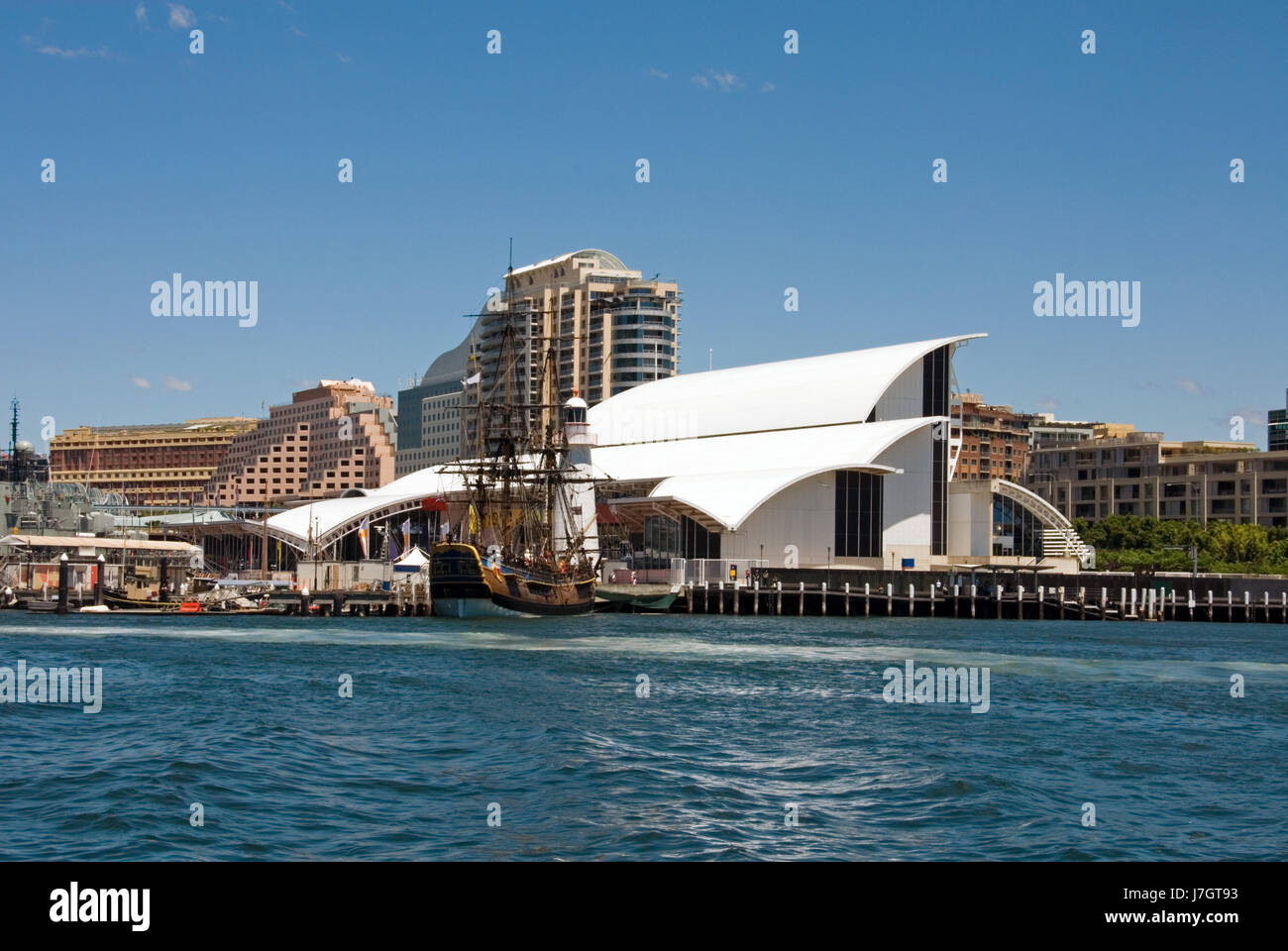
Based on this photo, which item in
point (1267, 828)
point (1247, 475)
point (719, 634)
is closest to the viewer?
point (1267, 828)

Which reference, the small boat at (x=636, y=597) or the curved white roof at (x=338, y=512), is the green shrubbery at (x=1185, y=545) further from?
the curved white roof at (x=338, y=512)

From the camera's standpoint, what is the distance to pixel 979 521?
337ft

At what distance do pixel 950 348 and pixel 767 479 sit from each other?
68.0 ft

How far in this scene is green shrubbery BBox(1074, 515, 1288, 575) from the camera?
114938mm

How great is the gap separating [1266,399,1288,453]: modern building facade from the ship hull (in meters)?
131

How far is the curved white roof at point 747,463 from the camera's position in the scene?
8925 centimetres

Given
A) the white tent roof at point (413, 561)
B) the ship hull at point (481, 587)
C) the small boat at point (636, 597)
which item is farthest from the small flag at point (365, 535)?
the ship hull at point (481, 587)

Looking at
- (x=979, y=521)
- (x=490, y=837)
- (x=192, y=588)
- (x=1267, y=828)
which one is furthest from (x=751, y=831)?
(x=979, y=521)

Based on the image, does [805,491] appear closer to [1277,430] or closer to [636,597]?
[636,597]

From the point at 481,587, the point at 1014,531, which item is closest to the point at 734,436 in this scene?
the point at 1014,531

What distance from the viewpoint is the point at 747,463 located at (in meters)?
98.5

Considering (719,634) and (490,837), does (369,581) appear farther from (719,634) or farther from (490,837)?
(490,837)

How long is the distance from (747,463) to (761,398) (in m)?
14.0

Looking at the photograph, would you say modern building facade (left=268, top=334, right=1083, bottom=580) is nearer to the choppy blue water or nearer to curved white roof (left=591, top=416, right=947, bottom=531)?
curved white roof (left=591, top=416, right=947, bottom=531)
